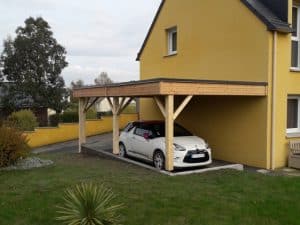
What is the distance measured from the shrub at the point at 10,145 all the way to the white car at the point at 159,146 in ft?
11.7

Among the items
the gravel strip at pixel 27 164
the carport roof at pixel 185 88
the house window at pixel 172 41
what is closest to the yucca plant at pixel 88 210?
the carport roof at pixel 185 88

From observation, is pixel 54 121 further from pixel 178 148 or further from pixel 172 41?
pixel 178 148

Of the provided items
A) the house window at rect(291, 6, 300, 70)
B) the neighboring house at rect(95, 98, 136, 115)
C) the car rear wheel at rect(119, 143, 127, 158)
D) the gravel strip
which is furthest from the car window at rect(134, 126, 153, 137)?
the neighboring house at rect(95, 98, 136, 115)

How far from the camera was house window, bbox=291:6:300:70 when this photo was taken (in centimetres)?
1321

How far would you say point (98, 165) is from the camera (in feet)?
39.9

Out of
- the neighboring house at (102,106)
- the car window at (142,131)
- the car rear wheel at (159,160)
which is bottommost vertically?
the car rear wheel at (159,160)

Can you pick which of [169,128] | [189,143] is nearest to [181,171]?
[189,143]

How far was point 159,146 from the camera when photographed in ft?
38.3

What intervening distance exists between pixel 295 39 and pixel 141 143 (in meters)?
6.38

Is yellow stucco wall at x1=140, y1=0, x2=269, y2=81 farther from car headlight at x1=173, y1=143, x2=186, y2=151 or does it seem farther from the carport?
car headlight at x1=173, y1=143, x2=186, y2=151

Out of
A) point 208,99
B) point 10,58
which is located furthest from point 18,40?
point 208,99

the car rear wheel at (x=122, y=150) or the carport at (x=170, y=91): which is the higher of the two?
the carport at (x=170, y=91)

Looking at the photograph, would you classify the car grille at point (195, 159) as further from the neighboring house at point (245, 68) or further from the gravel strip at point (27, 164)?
the gravel strip at point (27, 164)

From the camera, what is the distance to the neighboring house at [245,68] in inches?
479
